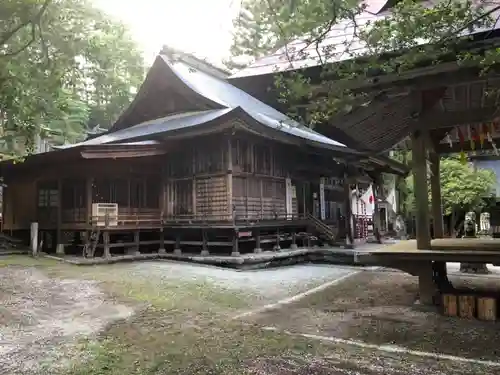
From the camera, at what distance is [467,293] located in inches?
257

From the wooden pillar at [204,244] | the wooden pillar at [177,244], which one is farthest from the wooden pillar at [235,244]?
the wooden pillar at [177,244]

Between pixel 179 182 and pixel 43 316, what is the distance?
28.4 ft

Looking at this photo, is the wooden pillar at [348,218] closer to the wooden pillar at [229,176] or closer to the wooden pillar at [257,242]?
the wooden pillar at [257,242]

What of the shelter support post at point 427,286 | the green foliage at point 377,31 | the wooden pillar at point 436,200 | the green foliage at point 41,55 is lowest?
the shelter support post at point 427,286

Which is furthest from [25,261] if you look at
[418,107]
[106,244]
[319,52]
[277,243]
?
[418,107]

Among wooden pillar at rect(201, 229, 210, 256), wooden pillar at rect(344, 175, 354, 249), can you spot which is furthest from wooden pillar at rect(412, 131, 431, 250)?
wooden pillar at rect(344, 175, 354, 249)

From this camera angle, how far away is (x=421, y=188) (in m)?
6.74

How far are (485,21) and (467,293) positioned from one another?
4.10 m

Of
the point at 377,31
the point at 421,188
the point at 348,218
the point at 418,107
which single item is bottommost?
the point at 348,218

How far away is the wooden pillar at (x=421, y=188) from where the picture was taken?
6.62 metres

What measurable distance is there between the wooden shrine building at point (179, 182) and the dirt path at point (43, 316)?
13.6 ft

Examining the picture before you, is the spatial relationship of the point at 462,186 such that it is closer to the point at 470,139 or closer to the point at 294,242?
the point at 294,242

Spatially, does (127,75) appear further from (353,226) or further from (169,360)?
(169,360)

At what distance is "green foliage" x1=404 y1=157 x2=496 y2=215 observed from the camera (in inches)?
846
